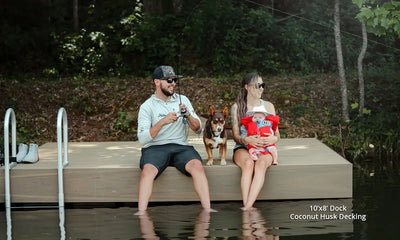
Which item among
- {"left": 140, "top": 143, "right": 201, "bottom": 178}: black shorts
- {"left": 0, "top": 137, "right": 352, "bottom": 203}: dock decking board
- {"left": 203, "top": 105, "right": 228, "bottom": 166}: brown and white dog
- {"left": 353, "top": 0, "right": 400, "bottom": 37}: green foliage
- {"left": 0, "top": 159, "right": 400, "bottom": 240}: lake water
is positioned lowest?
{"left": 0, "top": 159, "right": 400, "bottom": 240}: lake water

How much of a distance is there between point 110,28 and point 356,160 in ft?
21.4

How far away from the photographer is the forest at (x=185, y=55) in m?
11.4

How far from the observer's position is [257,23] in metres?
13.5

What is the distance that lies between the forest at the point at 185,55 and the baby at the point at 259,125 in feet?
15.6

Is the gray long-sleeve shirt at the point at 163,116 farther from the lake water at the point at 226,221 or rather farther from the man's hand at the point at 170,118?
the lake water at the point at 226,221

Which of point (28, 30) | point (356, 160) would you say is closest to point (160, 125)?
point (356, 160)

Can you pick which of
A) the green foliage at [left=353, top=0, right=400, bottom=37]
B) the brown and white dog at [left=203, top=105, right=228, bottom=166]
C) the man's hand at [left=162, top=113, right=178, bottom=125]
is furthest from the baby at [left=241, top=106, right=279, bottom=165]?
the green foliage at [left=353, top=0, right=400, bottom=37]

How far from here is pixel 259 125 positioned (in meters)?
6.23

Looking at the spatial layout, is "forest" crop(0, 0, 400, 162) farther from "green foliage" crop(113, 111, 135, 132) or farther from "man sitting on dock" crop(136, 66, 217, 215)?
"man sitting on dock" crop(136, 66, 217, 215)

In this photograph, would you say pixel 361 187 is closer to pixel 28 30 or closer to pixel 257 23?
pixel 257 23

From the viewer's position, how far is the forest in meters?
11.4

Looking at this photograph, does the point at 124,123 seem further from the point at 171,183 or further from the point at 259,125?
the point at 259,125

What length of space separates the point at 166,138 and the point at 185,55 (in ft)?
24.9


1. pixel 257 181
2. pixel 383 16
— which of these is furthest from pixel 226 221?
pixel 383 16
